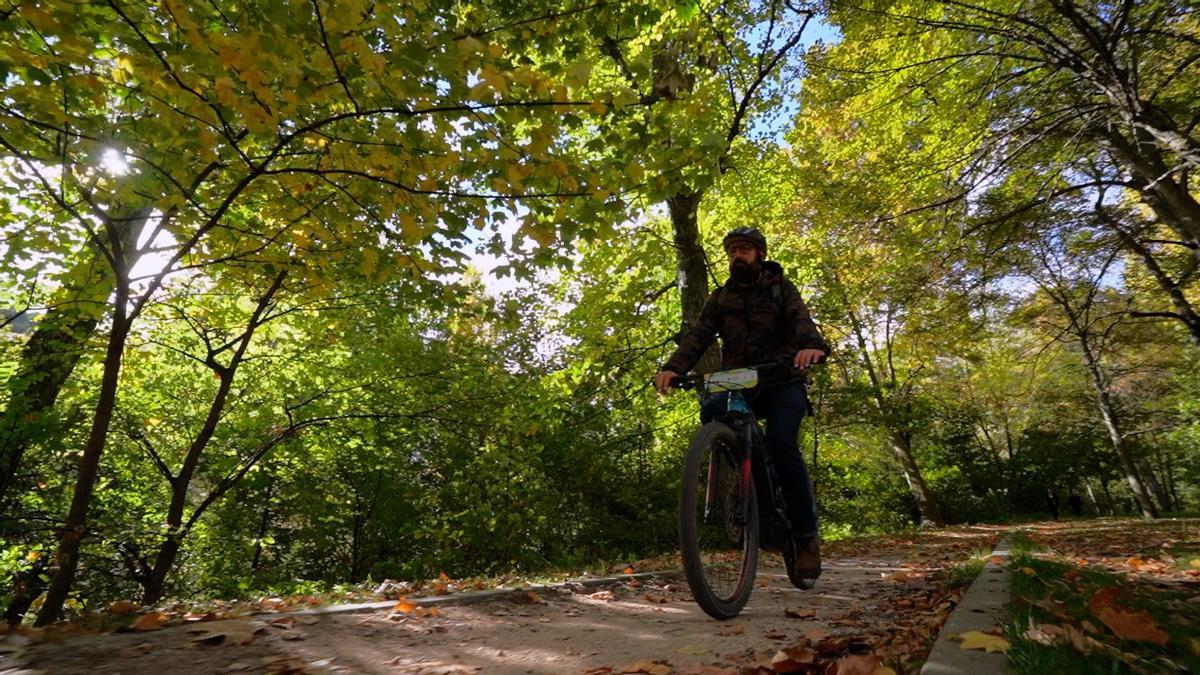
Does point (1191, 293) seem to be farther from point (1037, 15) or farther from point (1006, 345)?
point (1037, 15)

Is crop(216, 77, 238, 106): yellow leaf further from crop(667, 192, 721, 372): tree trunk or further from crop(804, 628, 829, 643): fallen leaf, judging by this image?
crop(667, 192, 721, 372): tree trunk

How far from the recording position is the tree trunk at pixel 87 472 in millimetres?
4047

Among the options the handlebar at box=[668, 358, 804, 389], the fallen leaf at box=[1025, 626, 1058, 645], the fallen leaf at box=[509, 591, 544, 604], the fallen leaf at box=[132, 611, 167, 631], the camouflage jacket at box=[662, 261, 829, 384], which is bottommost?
the fallen leaf at box=[509, 591, 544, 604]

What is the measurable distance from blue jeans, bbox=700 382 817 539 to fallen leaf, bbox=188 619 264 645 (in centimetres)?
262

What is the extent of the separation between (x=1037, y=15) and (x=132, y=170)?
7.91m

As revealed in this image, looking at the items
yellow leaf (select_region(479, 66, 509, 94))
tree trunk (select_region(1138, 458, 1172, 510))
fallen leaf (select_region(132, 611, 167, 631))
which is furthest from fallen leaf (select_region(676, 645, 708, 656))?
tree trunk (select_region(1138, 458, 1172, 510))

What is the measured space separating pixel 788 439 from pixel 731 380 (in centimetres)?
57

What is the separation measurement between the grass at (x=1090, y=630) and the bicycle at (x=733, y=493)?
1273mm

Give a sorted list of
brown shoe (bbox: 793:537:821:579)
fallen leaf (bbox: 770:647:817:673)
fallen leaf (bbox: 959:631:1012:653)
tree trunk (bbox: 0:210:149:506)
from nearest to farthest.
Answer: fallen leaf (bbox: 959:631:1012:653), fallen leaf (bbox: 770:647:817:673), brown shoe (bbox: 793:537:821:579), tree trunk (bbox: 0:210:149:506)

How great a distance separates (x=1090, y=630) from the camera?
1.80 m

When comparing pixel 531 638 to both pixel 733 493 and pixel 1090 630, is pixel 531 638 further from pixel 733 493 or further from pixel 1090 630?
pixel 1090 630

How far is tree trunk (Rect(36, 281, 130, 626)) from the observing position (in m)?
4.05

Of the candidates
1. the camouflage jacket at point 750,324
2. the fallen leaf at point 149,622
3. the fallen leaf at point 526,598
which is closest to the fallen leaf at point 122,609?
the fallen leaf at point 149,622

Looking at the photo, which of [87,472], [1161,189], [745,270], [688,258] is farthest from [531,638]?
[1161,189]
